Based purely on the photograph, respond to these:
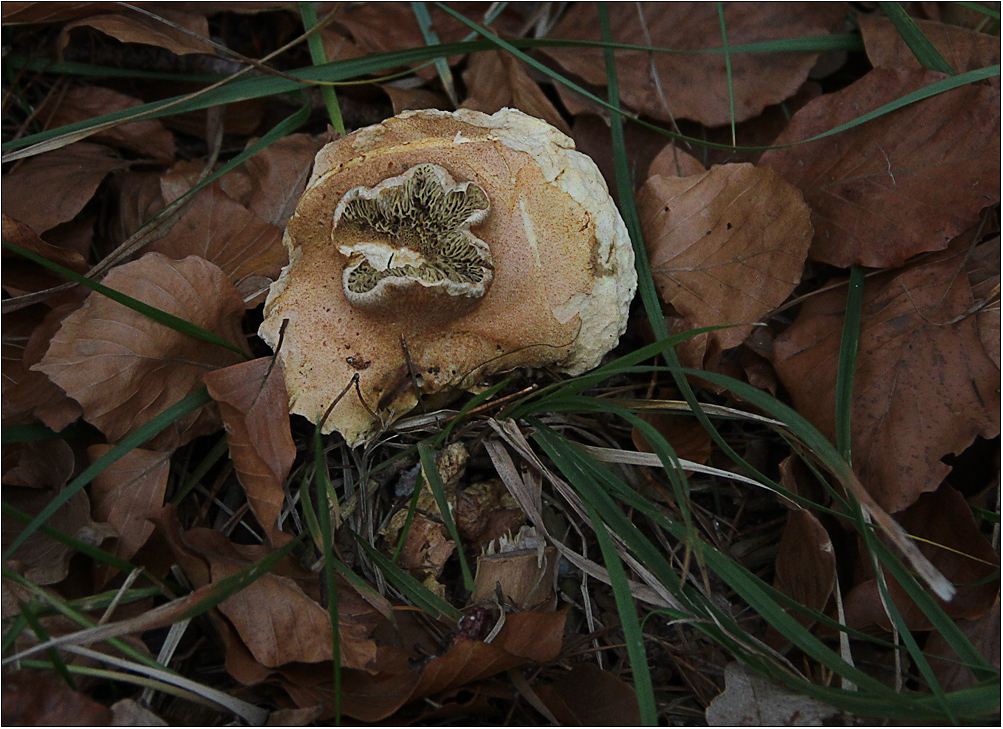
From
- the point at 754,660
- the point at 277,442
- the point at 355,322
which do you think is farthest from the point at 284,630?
the point at 754,660

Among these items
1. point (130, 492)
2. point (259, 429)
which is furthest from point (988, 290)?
point (130, 492)

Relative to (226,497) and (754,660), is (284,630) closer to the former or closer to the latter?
(226,497)

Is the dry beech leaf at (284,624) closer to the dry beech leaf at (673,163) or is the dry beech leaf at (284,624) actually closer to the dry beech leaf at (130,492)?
the dry beech leaf at (130,492)

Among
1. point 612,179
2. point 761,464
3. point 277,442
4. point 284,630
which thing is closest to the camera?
point 284,630

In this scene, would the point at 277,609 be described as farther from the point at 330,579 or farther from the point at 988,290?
the point at 988,290

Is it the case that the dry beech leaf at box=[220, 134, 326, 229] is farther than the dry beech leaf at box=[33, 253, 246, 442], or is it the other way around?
the dry beech leaf at box=[220, 134, 326, 229]

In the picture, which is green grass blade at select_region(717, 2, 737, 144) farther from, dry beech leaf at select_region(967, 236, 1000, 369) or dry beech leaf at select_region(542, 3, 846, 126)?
dry beech leaf at select_region(967, 236, 1000, 369)

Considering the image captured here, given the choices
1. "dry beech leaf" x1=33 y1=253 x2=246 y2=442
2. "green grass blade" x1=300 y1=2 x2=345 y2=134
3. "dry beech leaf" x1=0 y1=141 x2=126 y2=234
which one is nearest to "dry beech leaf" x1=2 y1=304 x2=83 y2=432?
"dry beech leaf" x1=33 y1=253 x2=246 y2=442
